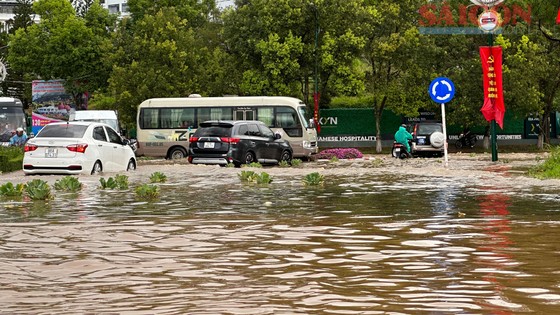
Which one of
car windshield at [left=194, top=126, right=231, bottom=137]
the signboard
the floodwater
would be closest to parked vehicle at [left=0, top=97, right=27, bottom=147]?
car windshield at [left=194, top=126, right=231, bottom=137]

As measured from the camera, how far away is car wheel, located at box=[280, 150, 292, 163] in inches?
1502

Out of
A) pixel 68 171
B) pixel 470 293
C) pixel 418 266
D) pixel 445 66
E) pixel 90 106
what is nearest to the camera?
pixel 470 293

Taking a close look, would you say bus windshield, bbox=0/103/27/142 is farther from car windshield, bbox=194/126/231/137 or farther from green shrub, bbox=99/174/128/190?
green shrub, bbox=99/174/128/190

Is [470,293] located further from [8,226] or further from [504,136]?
[504,136]

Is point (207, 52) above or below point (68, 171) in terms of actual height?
above

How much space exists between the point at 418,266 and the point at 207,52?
58.9 meters

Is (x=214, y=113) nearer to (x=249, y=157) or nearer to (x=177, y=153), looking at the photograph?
(x=177, y=153)

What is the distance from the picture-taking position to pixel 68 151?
2742 cm

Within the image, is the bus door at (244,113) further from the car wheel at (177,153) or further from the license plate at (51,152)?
the license plate at (51,152)

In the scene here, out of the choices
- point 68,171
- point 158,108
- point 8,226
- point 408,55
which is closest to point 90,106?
point 408,55

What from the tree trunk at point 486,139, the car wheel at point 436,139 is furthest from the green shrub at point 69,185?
the tree trunk at point 486,139

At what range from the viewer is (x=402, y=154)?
44.9 meters

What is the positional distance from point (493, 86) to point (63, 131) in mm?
14390

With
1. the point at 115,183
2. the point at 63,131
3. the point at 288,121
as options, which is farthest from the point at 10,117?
the point at 115,183
